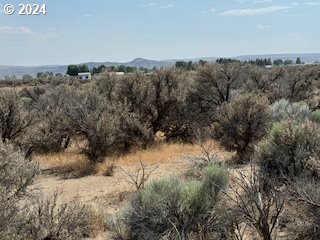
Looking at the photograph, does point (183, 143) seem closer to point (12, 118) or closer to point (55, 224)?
point (12, 118)

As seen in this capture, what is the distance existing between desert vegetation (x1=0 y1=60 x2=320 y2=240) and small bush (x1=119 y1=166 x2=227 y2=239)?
0.06ft

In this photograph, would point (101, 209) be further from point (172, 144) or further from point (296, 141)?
point (172, 144)

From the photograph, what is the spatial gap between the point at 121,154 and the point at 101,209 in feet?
26.5

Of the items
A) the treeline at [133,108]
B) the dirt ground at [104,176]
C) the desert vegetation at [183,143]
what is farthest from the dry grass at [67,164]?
the treeline at [133,108]

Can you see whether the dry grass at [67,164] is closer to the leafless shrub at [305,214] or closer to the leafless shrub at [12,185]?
the leafless shrub at [12,185]

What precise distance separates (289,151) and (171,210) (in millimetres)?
3767

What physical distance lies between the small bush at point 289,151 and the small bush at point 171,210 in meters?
2.22

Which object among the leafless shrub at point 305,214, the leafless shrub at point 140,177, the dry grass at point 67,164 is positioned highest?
the leafless shrub at point 305,214

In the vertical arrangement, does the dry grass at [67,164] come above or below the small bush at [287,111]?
below

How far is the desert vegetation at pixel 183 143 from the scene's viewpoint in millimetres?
7191

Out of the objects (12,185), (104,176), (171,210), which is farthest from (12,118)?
(171,210)

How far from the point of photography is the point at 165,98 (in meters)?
22.1

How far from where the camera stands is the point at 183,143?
67.9ft

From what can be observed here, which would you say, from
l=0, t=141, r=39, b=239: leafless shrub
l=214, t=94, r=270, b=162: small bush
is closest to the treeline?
l=214, t=94, r=270, b=162: small bush
